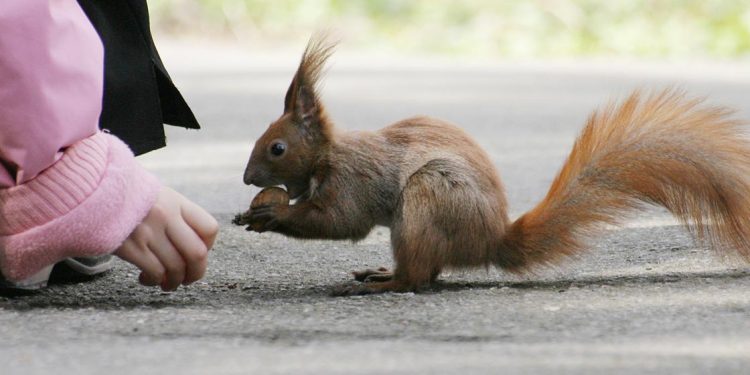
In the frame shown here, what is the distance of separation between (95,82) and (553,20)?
7582 millimetres

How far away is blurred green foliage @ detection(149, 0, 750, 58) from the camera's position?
355 inches

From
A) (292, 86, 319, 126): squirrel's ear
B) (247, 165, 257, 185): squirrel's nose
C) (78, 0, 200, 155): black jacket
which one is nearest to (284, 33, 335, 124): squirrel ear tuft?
(292, 86, 319, 126): squirrel's ear

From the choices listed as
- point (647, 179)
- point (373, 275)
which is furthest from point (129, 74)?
point (647, 179)

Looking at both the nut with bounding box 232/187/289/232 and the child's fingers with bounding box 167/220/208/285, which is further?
the nut with bounding box 232/187/289/232

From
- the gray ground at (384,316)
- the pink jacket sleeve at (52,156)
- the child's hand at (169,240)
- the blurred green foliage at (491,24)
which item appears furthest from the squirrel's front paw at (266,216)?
the blurred green foliage at (491,24)

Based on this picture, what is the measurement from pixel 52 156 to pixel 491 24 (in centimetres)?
745

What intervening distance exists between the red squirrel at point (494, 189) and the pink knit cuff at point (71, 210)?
44 cm

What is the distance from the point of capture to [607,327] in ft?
7.00

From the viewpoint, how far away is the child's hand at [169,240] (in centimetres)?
236

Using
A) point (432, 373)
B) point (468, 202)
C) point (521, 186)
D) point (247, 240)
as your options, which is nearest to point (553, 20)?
point (521, 186)

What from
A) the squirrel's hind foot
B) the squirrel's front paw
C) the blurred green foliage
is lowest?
the squirrel's hind foot

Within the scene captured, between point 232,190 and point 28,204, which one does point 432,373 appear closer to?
point 28,204

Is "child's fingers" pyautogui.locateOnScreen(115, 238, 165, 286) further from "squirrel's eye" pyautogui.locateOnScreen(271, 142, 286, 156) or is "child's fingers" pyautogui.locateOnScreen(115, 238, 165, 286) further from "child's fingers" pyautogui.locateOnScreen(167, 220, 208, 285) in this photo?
"squirrel's eye" pyautogui.locateOnScreen(271, 142, 286, 156)

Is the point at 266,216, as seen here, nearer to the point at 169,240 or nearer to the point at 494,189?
the point at 169,240
